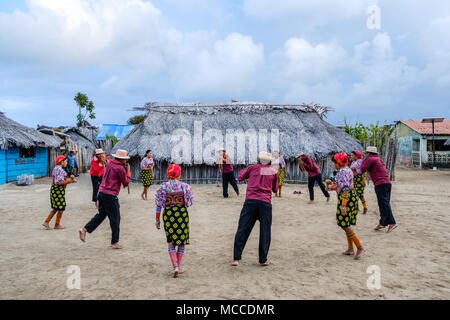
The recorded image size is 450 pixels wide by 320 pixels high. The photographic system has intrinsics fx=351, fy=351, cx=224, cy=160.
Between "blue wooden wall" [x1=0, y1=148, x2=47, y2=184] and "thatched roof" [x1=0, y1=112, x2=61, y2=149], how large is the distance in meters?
0.70

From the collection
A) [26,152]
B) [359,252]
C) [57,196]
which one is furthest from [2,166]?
[359,252]

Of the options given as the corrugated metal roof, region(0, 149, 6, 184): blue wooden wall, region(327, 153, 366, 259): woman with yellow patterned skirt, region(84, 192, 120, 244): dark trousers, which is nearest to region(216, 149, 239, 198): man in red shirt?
region(84, 192, 120, 244): dark trousers

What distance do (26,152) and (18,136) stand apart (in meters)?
1.95

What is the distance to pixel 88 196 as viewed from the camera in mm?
11578

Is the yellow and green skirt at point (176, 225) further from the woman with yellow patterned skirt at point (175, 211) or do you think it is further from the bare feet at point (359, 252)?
the bare feet at point (359, 252)

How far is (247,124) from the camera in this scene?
54.2ft

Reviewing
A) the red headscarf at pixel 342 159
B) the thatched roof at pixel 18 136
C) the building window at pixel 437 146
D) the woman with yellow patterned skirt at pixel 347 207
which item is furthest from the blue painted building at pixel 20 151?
the building window at pixel 437 146

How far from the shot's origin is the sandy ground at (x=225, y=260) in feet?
12.2

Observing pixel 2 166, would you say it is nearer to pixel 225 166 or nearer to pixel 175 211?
pixel 225 166

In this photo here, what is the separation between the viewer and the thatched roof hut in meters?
15.4
